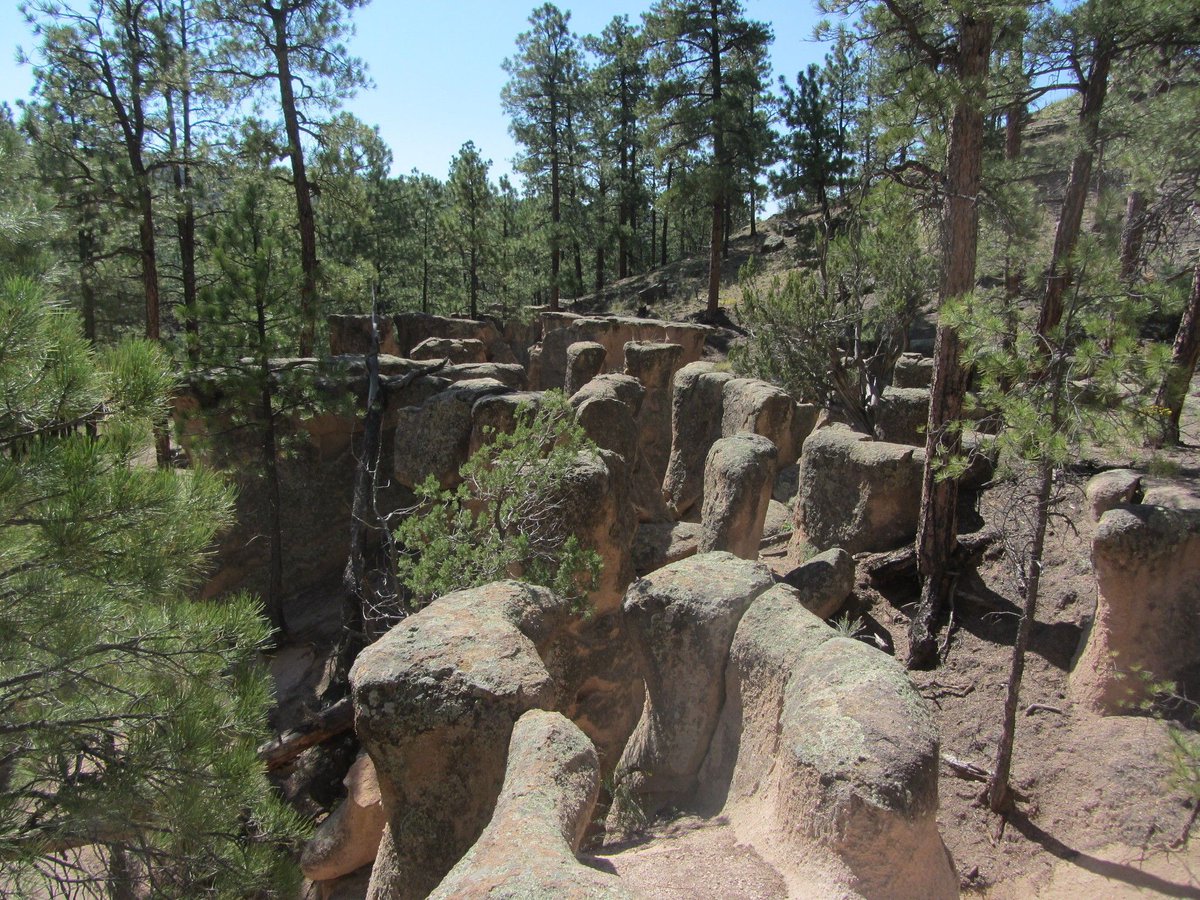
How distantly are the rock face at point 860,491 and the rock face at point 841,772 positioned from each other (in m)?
5.06

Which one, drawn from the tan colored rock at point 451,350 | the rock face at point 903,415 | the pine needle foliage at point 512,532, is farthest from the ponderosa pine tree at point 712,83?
the pine needle foliage at point 512,532

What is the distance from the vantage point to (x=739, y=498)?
27.6 feet

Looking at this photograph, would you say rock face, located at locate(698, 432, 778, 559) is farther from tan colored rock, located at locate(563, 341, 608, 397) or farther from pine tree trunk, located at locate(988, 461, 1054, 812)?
tan colored rock, located at locate(563, 341, 608, 397)

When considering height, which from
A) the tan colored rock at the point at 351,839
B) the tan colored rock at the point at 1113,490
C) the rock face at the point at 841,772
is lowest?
the tan colored rock at the point at 351,839

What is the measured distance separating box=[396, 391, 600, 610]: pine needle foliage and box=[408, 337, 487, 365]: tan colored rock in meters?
10.3

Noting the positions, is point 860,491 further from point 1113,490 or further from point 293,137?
point 293,137

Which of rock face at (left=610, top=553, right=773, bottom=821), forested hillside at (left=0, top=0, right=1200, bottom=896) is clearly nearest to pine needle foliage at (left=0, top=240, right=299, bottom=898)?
forested hillside at (left=0, top=0, right=1200, bottom=896)

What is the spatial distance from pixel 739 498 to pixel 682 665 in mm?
3875

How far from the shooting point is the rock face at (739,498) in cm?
841

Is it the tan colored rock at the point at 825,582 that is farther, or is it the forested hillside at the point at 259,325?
the tan colored rock at the point at 825,582

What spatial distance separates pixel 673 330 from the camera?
19141mm

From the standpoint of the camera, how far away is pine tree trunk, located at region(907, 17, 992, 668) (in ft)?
24.6

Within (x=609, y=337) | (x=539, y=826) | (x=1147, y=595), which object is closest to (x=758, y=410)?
(x=1147, y=595)

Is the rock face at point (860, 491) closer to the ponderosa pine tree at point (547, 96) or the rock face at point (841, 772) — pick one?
the rock face at point (841, 772)
